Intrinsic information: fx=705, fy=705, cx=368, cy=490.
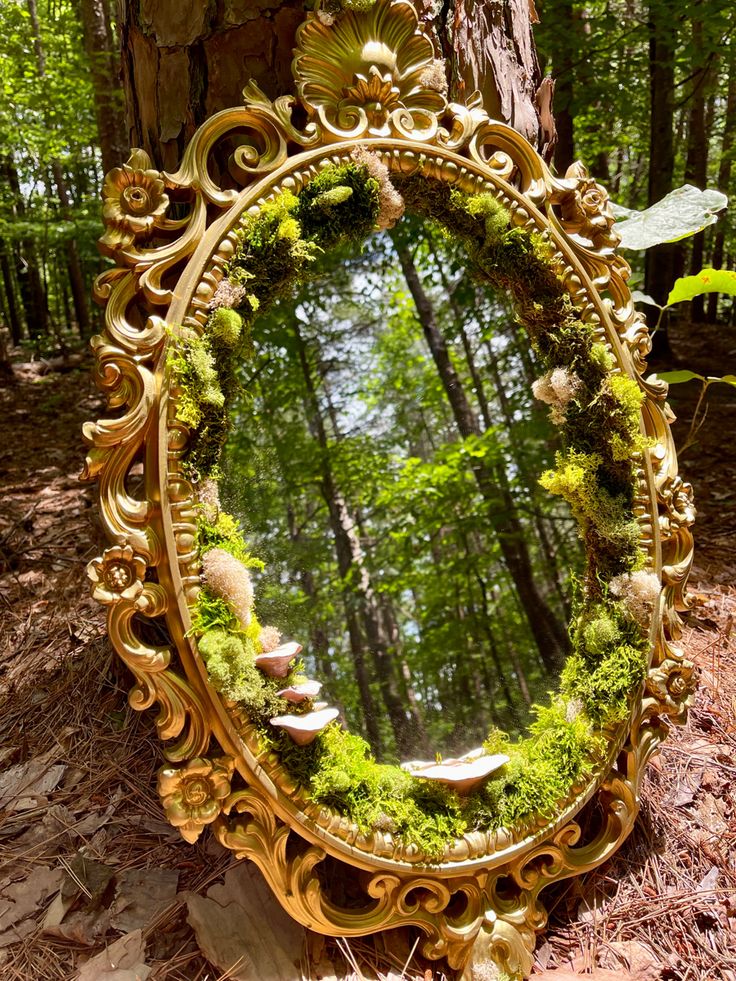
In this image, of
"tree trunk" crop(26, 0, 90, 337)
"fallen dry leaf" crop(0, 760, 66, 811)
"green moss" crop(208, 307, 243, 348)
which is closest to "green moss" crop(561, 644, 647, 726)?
"green moss" crop(208, 307, 243, 348)

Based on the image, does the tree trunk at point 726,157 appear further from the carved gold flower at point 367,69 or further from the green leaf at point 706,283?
the carved gold flower at point 367,69

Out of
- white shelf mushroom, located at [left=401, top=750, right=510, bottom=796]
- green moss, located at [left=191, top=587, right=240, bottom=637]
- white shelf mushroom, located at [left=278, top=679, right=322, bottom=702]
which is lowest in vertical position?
white shelf mushroom, located at [left=401, top=750, right=510, bottom=796]

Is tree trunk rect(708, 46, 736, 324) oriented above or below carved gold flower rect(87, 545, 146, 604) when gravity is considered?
above

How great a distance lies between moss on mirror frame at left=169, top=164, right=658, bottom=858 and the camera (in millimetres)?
1282

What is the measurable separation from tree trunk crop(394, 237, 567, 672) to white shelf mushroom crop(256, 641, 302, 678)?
0.61 m

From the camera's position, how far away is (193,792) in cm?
121

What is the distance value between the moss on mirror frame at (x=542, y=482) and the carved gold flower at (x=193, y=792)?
0.10 metres

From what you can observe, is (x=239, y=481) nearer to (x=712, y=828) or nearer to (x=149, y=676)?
(x=149, y=676)

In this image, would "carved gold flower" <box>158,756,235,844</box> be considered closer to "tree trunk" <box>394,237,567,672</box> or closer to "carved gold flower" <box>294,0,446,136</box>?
"tree trunk" <box>394,237,567,672</box>

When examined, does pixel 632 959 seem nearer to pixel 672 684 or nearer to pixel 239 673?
pixel 672 684

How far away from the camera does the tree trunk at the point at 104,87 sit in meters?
3.40

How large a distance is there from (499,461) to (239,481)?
0.64 meters

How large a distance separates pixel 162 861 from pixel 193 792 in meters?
0.33

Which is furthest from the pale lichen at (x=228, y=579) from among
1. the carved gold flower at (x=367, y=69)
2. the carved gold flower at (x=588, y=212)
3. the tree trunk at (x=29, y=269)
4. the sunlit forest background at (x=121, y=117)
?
the tree trunk at (x=29, y=269)
